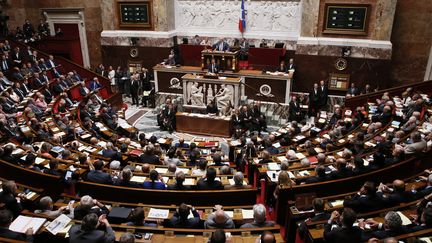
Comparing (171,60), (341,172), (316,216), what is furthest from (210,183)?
(171,60)

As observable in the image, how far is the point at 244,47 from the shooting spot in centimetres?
1609

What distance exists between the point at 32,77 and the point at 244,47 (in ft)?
30.0

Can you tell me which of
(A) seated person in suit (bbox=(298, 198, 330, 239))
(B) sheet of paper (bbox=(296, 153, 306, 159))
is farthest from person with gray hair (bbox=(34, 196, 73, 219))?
(B) sheet of paper (bbox=(296, 153, 306, 159))

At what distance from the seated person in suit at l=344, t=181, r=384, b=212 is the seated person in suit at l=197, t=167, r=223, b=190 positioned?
7.25 feet

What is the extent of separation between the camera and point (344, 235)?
14.7 ft

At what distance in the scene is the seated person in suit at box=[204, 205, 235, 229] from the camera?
5.12 metres

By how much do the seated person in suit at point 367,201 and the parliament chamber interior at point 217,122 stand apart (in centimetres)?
2

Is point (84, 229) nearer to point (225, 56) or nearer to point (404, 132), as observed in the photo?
point (404, 132)

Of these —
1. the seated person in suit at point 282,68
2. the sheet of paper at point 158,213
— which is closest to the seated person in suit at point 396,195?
the sheet of paper at point 158,213

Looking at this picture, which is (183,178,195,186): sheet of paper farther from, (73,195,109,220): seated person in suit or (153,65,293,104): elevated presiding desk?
(153,65,293,104): elevated presiding desk

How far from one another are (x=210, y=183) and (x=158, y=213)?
121 centimetres

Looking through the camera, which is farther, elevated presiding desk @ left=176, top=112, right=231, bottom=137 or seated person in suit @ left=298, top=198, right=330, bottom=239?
elevated presiding desk @ left=176, top=112, right=231, bottom=137

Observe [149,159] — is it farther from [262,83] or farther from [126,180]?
[262,83]

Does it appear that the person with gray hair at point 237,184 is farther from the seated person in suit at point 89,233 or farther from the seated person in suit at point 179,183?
the seated person in suit at point 89,233
